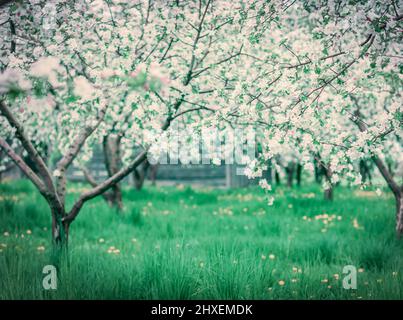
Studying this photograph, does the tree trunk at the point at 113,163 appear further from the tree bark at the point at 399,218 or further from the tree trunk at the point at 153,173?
the tree trunk at the point at 153,173

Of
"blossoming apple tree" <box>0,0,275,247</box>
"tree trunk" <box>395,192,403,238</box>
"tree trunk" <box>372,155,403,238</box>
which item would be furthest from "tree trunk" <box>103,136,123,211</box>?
"tree trunk" <box>395,192,403,238</box>

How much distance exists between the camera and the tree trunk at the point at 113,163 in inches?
392

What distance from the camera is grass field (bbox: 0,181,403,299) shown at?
4680 mm

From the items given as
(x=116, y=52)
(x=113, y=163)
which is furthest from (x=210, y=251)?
(x=113, y=163)

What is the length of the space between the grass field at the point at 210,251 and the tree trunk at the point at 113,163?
1.19ft

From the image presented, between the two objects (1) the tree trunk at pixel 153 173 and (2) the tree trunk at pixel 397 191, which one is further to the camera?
(1) the tree trunk at pixel 153 173

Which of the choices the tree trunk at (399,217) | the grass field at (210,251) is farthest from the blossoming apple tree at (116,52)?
the tree trunk at (399,217)

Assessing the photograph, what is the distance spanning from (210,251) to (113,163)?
14.4 feet

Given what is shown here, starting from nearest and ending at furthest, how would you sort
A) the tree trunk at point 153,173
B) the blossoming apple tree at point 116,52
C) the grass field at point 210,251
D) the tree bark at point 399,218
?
the grass field at point 210,251
the blossoming apple tree at point 116,52
the tree bark at point 399,218
the tree trunk at point 153,173

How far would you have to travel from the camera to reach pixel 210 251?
255 inches

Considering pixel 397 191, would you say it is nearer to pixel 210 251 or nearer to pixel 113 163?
pixel 210 251

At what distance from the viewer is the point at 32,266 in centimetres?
538

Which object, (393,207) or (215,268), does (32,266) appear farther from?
(393,207)
